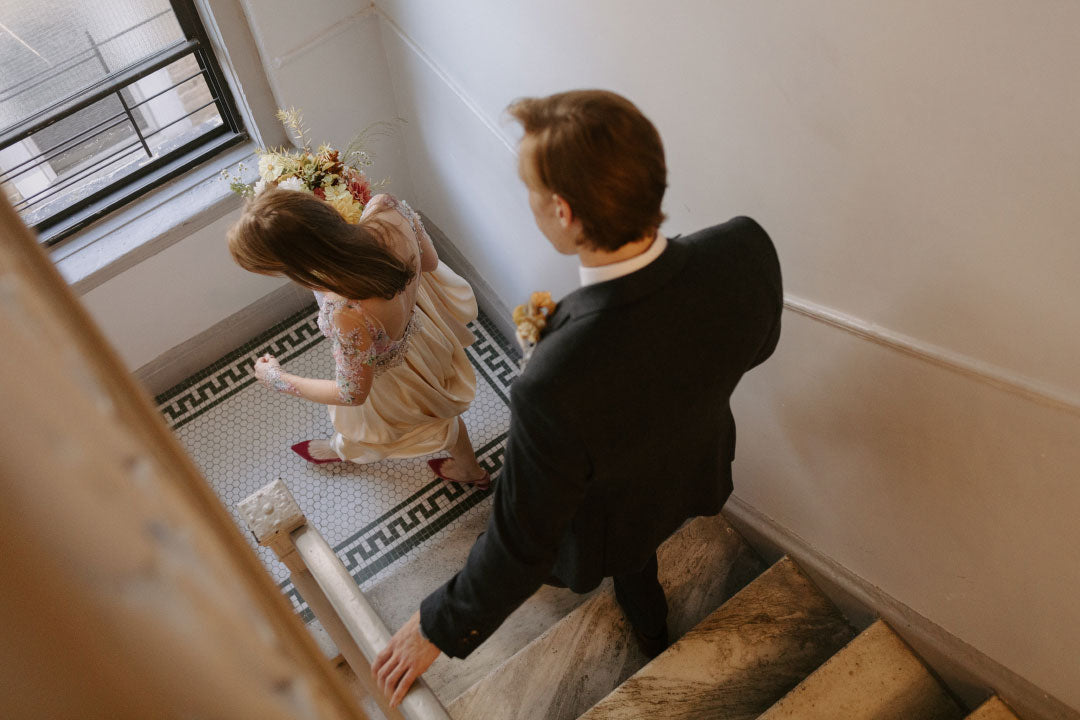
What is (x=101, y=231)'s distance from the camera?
349 centimetres

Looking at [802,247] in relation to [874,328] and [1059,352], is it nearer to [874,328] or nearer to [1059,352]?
[874,328]

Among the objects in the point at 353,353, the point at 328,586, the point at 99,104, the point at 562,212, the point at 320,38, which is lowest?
the point at 328,586

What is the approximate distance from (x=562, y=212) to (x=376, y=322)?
1.19 m

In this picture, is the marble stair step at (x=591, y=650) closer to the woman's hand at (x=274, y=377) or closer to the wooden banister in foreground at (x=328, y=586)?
the wooden banister in foreground at (x=328, y=586)

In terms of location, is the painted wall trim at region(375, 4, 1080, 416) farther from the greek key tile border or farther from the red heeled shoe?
the greek key tile border

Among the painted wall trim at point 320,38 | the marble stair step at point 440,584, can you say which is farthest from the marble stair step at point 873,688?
the painted wall trim at point 320,38

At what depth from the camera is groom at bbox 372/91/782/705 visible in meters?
1.35

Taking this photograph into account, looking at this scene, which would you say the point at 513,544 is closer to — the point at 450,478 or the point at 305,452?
the point at 450,478

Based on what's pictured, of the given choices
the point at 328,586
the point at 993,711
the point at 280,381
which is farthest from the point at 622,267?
the point at 280,381

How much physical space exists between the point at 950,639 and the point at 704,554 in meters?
0.78

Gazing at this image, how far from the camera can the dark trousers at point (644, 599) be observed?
2340mm

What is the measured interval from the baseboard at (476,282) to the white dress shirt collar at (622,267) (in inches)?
93.2

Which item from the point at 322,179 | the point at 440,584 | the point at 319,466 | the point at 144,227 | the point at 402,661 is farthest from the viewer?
the point at 319,466

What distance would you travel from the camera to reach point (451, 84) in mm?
3168
